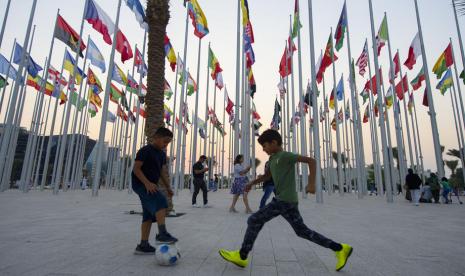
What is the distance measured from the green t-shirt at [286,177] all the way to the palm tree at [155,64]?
5665 millimetres

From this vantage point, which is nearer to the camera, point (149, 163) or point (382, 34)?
point (149, 163)

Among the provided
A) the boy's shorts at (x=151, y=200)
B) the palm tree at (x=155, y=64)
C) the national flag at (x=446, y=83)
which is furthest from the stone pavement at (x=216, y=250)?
the national flag at (x=446, y=83)

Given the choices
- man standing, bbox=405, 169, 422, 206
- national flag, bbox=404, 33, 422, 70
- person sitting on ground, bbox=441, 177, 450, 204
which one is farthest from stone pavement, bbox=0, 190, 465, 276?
national flag, bbox=404, 33, 422, 70

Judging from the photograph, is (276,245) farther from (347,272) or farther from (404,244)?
(404,244)

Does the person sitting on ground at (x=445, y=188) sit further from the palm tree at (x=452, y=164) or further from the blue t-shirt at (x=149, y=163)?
the palm tree at (x=452, y=164)

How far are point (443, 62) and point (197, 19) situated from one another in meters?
18.0

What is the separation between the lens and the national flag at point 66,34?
17156mm

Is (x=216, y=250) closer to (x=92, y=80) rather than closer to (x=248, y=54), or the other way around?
(x=248, y=54)

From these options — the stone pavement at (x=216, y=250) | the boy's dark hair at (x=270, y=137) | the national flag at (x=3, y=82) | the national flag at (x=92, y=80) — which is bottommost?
the stone pavement at (x=216, y=250)

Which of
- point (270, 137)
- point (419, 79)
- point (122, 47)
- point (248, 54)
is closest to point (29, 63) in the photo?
point (122, 47)

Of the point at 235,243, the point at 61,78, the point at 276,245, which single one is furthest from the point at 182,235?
the point at 61,78

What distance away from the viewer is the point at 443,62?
19.9 metres

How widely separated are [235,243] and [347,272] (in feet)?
6.53

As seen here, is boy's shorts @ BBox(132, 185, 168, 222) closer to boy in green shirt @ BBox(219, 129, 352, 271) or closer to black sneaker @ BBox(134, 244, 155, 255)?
black sneaker @ BBox(134, 244, 155, 255)
